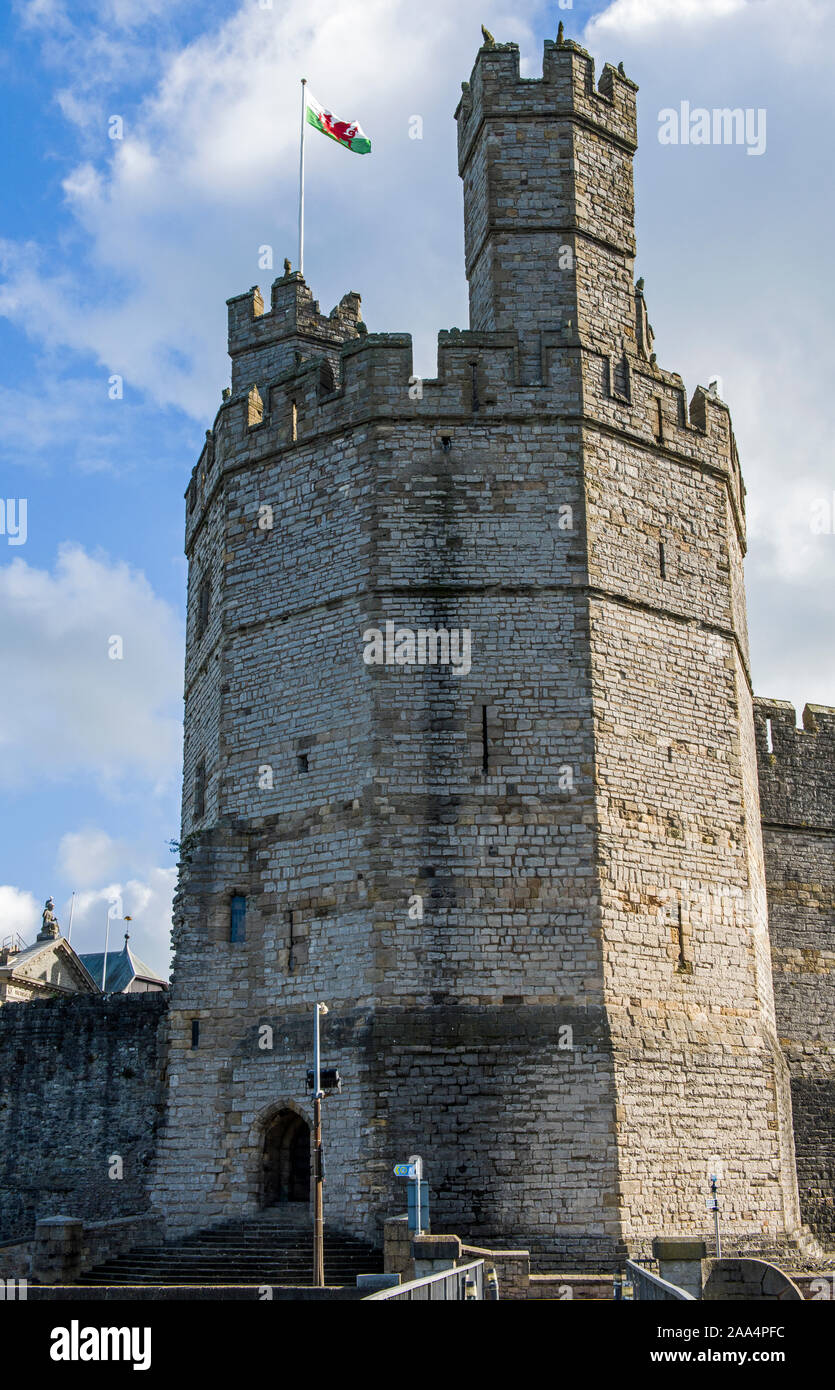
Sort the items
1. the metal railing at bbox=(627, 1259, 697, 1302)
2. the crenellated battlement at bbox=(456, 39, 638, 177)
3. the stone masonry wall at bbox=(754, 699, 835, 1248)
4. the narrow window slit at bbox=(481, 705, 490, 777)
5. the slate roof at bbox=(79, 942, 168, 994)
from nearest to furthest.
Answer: the metal railing at bbox=(627, 1259, 697, 1302) → the narrow window slit at bbox=(481, 705, 490, 777) → the crenellated battlement at bbox=(456, 39, 638, 177) → the stone masonry wall at bbox=(754, 699, 835, 1248) → the slate roof at bbox=(79, 942, 168, 994)

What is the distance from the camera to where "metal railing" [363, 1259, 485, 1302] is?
7676 millimetres

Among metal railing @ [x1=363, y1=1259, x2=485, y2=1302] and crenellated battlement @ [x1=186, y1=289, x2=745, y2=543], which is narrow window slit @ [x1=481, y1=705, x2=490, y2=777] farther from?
metal railing @ [x1=363, y1=1259, x2=485, y2=1302]

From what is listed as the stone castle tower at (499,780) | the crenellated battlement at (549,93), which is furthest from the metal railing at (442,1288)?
the crenellated battlement at (549,93)

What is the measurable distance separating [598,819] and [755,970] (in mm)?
3183

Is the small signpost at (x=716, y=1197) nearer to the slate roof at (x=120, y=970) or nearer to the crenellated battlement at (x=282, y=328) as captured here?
the crenellated battlement at (x=282, y=328)

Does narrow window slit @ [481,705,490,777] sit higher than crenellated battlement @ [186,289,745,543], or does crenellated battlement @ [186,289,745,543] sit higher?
crenellated battlement @ [186,289,745,543]

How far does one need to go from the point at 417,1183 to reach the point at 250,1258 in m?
2.34

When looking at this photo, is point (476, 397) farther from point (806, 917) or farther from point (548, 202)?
point (806, 917)

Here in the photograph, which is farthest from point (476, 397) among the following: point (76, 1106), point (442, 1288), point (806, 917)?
point (442, 1288)

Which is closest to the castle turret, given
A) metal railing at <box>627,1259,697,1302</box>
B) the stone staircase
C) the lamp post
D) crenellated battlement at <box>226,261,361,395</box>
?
crenellated battlement at <box>226,261,361,395</box>

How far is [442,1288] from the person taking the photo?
8594 mm

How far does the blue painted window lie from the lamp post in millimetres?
1610
